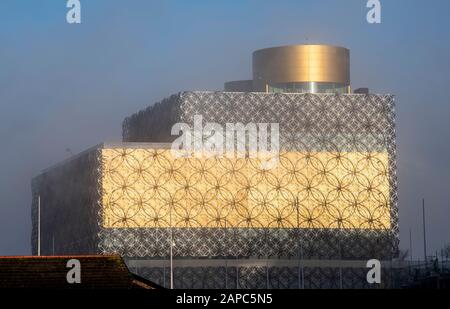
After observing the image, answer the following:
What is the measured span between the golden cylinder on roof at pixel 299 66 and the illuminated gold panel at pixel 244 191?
69.3ft

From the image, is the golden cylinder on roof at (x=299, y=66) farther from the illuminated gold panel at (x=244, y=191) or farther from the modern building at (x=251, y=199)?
the illuminated gold panel at (x=244, y=191)

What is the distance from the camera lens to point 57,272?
5928 cm

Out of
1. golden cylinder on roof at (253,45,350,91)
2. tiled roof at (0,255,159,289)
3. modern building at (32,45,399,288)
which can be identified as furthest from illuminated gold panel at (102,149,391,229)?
tiled roof at (0,255,159,289)

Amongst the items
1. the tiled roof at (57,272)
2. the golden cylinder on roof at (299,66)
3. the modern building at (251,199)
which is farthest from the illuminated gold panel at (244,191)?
the tiled roof at (57,272)

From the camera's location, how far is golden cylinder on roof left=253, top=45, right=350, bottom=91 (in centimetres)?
16750

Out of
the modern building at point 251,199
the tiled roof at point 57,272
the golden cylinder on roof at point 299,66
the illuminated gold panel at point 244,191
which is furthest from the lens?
the golden cylinder on roof at point 299,66

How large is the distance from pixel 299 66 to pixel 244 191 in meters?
28.2

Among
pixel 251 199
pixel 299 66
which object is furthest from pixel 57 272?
pixel 299 66

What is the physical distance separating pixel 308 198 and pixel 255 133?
9.26m

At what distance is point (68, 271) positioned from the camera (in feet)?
190

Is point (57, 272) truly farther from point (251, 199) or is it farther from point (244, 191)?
point (251, 199)

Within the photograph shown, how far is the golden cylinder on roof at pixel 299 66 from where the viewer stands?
16750 centimetres

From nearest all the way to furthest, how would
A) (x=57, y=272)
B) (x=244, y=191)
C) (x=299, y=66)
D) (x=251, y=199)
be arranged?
(x=57, y=272)
(x=244, y=191)
(x=251, y=199)
(x=299, y=66)
